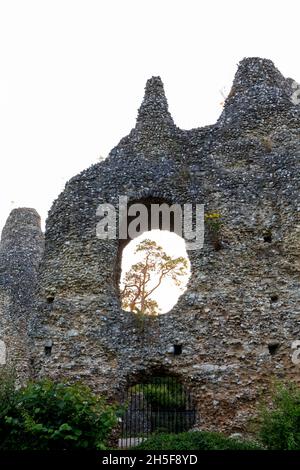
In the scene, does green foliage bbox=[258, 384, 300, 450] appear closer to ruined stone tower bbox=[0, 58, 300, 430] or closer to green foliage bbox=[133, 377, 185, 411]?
ruined stone tower bbox=[0, 58, 300, 430]

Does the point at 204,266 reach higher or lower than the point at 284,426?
higher

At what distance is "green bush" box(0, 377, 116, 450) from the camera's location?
10.3 meters

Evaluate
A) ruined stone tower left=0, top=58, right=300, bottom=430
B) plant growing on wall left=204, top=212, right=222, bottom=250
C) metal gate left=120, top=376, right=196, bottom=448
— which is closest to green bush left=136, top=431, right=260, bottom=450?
ruined stone tower left=0, top=58, right=300, bottom=430

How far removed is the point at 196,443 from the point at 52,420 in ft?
10.1

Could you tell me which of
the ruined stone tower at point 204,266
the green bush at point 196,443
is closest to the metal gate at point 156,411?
the ruined stone tower at point 204,266

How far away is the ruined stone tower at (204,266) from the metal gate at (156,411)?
1.31 meters

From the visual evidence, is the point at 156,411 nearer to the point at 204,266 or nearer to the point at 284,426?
the point at 204,266

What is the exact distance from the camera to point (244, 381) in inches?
543

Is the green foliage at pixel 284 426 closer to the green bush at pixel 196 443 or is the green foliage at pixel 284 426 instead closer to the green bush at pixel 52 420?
the green bush at pixel 196 443

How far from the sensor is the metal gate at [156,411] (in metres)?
16.0

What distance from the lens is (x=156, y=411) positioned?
683 inches

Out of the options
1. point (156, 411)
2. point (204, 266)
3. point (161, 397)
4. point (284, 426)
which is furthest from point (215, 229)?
point (161, 397)

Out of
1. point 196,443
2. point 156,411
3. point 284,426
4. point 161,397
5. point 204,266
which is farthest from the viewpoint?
point 161,397

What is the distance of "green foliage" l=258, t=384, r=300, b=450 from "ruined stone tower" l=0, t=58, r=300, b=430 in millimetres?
2151
